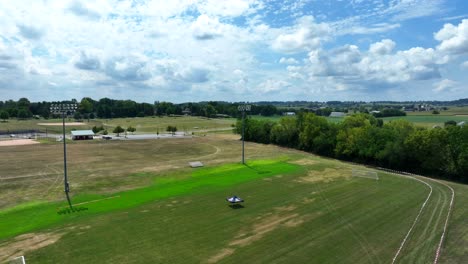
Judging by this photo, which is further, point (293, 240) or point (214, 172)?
point (214, 172)

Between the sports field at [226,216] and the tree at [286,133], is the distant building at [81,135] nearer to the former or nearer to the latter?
the sports field at [226,216]

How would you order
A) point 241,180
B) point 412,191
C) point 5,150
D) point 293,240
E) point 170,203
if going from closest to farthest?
point 293,240 < point 170,203 < point 412,191 < point 241,180 < point 5,150

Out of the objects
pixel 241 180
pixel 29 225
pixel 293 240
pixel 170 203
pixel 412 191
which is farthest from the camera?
pixel 241 180

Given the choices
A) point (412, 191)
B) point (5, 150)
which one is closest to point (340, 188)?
point (412, 191)

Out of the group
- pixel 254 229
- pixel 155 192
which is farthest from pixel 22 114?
pixel 254 229

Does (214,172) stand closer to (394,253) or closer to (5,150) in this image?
(394,253)

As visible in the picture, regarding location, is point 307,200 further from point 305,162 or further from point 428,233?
point 305,162
